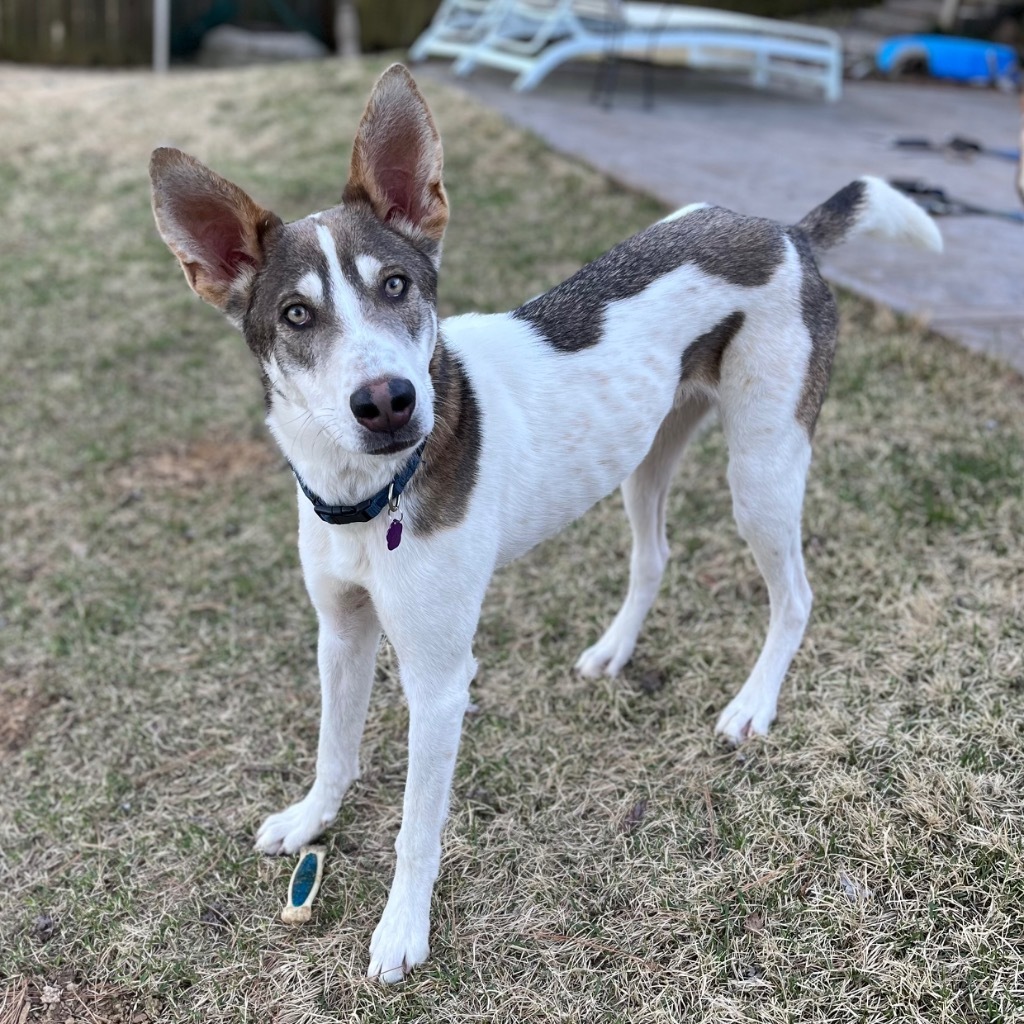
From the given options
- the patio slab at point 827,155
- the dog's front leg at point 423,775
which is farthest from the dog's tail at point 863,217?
the patio slab at point 827,155

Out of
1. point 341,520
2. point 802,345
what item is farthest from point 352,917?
point 802,345

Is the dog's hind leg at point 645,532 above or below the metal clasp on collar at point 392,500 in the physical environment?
below

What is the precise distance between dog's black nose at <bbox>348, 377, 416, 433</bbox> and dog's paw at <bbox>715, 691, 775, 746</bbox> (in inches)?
67.0

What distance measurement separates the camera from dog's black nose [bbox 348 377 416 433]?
204 centimetres

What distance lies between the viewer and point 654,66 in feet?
42.6

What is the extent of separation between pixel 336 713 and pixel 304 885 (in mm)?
506

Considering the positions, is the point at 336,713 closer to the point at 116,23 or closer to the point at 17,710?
the point at 17,710

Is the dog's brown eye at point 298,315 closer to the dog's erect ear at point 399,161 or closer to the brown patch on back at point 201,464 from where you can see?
the dog's erect ear at point 399,161

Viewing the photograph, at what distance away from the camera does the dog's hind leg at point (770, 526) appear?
115 inches

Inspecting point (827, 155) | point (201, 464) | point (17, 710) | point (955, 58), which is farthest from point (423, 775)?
point (955, 58)

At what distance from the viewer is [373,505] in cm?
231

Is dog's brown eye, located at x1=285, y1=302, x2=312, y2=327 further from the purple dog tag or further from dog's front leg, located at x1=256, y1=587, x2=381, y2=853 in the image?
dog's front leg, located at x1=256, y1=587, x2=381, y2=853

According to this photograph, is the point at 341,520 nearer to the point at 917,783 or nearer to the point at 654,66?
the point at 917,783

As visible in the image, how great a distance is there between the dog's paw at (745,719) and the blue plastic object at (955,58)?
13.2 metres
